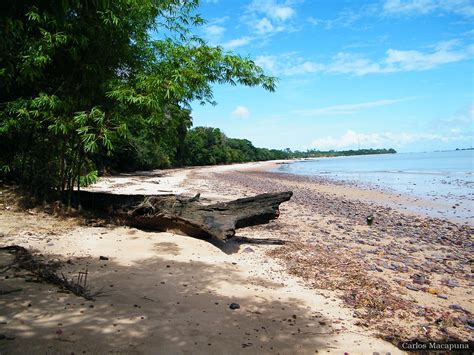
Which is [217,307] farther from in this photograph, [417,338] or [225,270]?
[417,338]

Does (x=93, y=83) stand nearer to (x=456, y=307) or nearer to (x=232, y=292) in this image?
(x=232, y=292)

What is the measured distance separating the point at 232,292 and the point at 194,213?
10.4ft

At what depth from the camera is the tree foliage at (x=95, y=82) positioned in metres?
6.84

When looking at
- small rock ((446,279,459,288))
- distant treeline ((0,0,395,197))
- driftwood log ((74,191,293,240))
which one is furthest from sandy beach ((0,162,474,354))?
distant treeline ((0,0,395,197))

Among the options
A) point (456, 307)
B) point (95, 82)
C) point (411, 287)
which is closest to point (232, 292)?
point (411, 287)

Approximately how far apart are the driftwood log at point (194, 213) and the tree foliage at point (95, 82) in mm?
1546

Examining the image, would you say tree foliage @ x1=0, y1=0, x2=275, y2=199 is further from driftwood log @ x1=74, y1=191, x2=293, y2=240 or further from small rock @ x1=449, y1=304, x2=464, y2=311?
small rock @ x1=449, y1=304, x2=464, y2=311

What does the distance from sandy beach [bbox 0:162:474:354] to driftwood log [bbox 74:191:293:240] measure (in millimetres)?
345

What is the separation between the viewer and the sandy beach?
11.0 ft

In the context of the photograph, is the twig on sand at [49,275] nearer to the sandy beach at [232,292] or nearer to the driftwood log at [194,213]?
the sandy beach at [232,292]

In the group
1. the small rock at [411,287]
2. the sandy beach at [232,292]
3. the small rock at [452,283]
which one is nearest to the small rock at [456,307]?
the sandy beach at [232,292]

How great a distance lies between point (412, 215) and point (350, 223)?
3804 mm

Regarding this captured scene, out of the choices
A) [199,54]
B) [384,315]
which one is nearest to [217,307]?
[384,315]

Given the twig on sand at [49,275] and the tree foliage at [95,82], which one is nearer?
the twig on sand at [49,275]
